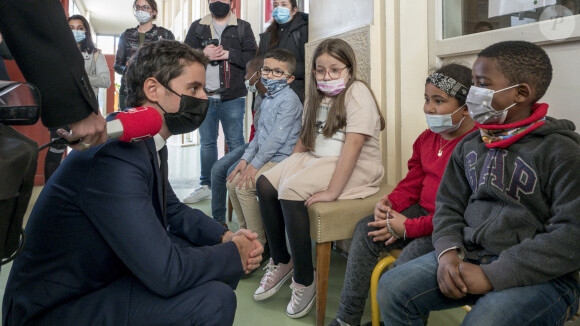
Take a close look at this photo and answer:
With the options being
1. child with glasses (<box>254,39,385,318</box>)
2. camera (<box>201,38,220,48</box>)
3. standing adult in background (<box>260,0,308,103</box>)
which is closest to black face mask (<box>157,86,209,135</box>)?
child with glasses (<box>254,39,385,318</box>)

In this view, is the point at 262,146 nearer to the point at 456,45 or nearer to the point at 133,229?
the point at 456,45

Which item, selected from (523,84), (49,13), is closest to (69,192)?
(49,13)

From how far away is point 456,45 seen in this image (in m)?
1.79

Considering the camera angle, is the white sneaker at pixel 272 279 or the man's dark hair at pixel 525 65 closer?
the man's dark hair at pixel 525 65

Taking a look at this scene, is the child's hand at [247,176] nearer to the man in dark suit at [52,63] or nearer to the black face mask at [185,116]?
the black face mask at [185,116]

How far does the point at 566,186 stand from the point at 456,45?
37.6 inches

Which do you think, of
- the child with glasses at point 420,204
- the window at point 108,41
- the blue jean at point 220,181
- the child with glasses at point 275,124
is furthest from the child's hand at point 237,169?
the window at point 108,41

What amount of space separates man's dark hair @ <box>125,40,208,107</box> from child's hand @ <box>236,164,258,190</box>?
103 centimetres

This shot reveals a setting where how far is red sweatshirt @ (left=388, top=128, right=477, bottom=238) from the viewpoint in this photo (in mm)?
1437

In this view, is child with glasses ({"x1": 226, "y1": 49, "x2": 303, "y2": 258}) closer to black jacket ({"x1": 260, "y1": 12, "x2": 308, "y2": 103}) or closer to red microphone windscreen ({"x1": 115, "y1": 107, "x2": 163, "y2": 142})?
black jacket ({"x1": 260, "y1": 12, "x2": 308, "y2": 103})

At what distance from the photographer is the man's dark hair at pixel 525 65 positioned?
1.15m

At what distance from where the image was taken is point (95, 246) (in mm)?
1028

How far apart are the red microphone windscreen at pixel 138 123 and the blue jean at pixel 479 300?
0.77 m

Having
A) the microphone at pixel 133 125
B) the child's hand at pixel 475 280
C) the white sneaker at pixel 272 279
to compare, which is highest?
the microphone at pixel 133 125
